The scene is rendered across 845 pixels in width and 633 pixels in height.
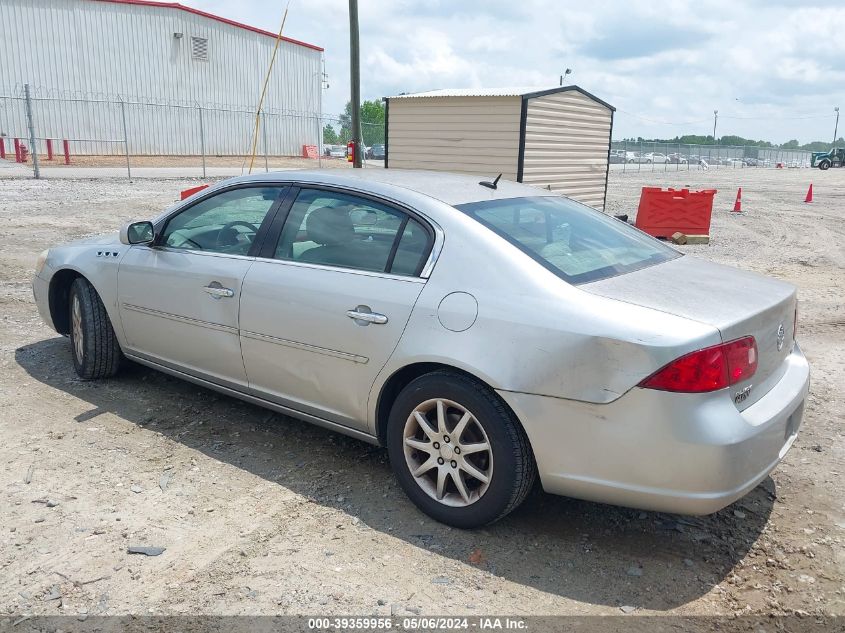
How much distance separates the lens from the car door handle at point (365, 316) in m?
3.25

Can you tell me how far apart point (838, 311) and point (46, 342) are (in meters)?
7.46

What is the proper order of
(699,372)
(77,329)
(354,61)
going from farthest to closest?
1. (354,61)
2. (77,329)
3. (699,372)

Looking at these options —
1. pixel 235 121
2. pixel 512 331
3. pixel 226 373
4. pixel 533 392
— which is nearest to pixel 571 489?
pixel 533 392

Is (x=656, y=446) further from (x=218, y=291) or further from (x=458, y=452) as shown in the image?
(x=218, y=291)

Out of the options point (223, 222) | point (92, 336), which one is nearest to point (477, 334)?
point (223, 222)

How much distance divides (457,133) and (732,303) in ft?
34.7

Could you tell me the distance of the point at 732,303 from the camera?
2936 mm


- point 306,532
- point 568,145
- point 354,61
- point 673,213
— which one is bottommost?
point 306,532

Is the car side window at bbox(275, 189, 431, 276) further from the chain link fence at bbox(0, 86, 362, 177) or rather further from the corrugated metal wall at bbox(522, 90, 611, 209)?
the chain link fence at bbox(0, 86, 362, 177)

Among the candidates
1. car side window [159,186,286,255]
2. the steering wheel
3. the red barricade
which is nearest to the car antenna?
car side window [159,186,286,255]

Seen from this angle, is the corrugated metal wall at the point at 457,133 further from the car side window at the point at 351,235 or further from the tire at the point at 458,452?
the tire at the point at 458,452

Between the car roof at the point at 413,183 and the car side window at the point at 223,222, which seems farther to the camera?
the car side window at the point at 223,222

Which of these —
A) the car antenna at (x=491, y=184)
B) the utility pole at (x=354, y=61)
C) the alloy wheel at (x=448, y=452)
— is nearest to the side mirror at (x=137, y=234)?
the car antenna at (x=491, y=184)

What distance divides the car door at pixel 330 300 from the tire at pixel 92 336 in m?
1.41
